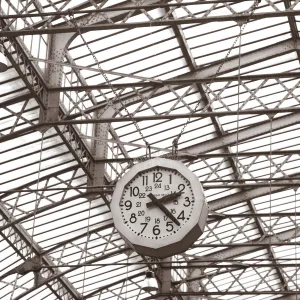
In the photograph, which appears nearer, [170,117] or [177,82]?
[177,82]

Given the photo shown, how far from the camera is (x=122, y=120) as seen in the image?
2786cm

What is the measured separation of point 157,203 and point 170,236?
61 centimetres

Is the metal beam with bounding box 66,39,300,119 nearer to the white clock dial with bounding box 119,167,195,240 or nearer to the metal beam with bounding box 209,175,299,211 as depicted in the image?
the metal beam with bounding box 209,175,299,211

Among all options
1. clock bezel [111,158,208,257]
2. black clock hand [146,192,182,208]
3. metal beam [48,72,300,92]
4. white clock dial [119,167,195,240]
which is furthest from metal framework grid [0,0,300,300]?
black clock hand [146,192,182,208]

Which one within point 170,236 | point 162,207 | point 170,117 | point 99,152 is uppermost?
point 99,152

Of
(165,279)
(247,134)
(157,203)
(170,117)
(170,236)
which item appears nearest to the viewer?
(170,236)

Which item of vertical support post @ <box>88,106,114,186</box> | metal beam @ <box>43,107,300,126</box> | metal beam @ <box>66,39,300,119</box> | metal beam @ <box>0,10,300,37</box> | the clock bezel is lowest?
the clock bezel

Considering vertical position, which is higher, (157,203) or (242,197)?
(242,197)

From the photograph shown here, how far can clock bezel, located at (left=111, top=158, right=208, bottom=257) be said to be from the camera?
50.8ft

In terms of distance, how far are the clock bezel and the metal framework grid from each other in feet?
21.9

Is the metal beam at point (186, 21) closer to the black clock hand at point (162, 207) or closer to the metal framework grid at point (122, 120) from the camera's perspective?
the metal framework grid at point (122, 120)

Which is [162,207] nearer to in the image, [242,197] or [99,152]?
[99,152]

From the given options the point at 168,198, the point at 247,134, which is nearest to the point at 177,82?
the point at 247,134

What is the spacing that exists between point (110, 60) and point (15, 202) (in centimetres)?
712
